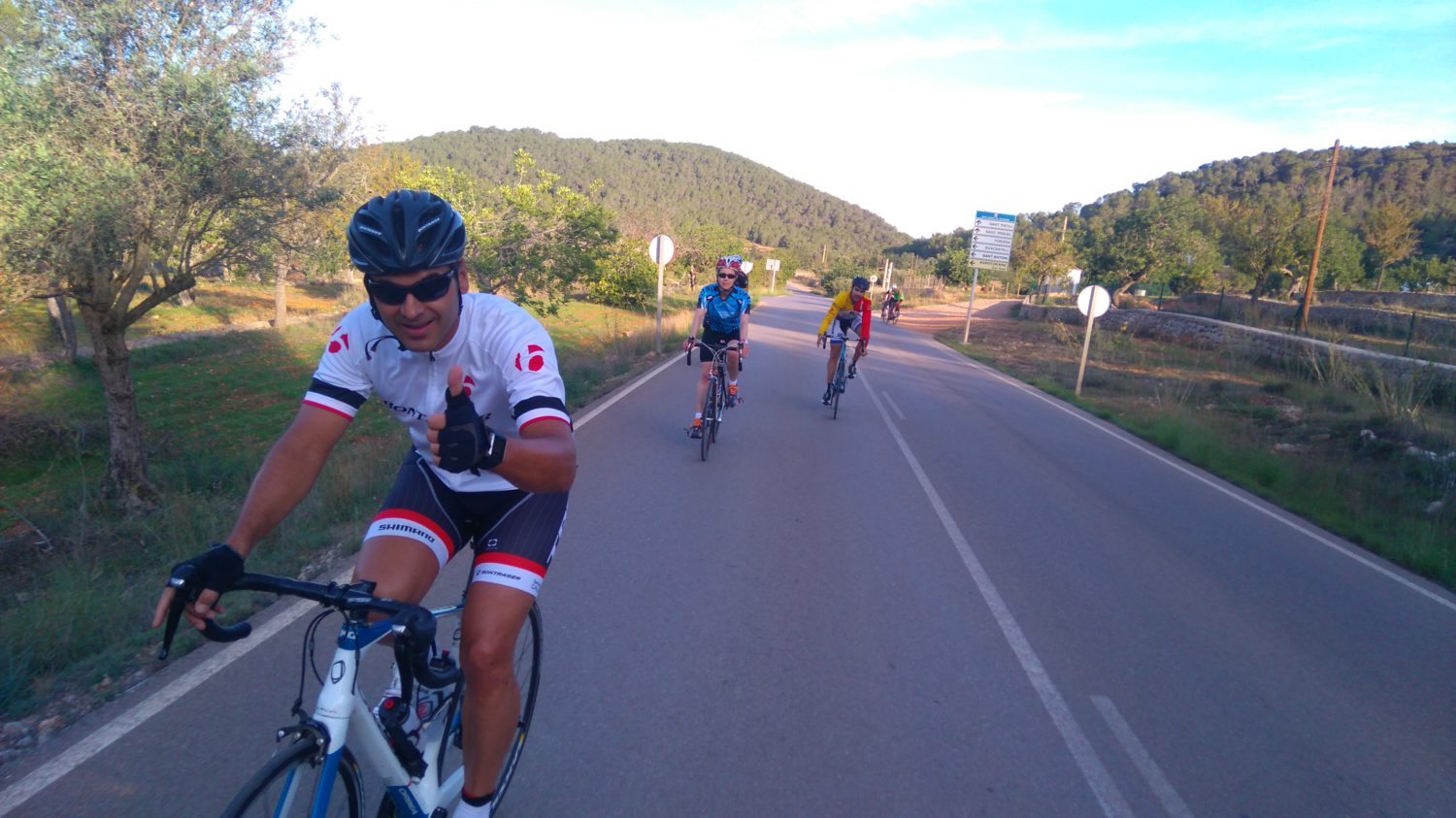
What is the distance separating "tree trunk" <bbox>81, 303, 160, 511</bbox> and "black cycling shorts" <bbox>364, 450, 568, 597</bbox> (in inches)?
387

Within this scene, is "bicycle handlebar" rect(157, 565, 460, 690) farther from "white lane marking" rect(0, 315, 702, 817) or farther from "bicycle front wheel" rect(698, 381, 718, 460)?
"bicycle front wheel" rect(698, 381, 718, 460)

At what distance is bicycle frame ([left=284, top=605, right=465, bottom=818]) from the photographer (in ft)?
6.45

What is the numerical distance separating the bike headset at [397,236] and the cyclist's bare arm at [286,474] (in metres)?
0.50

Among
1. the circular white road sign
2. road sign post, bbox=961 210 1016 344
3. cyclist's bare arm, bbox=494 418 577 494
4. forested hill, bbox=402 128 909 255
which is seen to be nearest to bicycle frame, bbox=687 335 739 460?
cyclist's bare arm, bbox=494 418 577 494

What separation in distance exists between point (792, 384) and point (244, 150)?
1019 cm

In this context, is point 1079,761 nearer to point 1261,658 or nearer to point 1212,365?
point 1261,658

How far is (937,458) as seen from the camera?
10281mm

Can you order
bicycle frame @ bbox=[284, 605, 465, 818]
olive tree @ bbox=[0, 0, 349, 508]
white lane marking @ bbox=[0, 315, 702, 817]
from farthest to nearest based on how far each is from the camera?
olive tree @ bbox=[0, 0, 349, 508] < white lane marking @ bbox=[0, 315, 702, 817] < bicycle frame @ bbox=[284, 605, 465, 818]

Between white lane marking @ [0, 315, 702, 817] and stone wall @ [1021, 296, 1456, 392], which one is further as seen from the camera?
stone wall @ [1021, 296, 1456, 392]

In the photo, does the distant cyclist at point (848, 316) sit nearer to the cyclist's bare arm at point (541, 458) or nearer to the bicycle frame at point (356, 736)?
the cyclist's bare arm at point (541, 458)

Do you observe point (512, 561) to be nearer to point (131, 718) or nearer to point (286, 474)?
point (286, 474)

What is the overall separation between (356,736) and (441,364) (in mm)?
1100

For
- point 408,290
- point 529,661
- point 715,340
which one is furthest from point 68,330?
point 408,290

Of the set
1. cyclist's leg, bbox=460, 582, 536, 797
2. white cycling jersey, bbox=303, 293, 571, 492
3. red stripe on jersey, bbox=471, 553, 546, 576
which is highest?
white cycling jersey, bbox=303, 293, 571, 492
